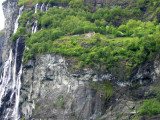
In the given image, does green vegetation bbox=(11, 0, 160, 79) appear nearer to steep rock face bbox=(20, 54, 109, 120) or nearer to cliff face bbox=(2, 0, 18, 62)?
steep rock face bbox=(20, 54, 109, 120)

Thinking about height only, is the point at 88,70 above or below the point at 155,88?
above

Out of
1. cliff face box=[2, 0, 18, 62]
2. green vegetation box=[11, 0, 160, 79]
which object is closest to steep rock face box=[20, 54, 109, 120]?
green vegetation box=[11, 0, 160, 79]

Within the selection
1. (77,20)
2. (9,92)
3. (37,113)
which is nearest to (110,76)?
(37,113)

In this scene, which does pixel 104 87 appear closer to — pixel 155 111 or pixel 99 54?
pixel 99 54

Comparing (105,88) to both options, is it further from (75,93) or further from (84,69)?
(75,93)

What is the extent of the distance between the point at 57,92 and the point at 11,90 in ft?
46.8

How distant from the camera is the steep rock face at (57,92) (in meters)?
36.9

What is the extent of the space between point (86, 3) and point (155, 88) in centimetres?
3478

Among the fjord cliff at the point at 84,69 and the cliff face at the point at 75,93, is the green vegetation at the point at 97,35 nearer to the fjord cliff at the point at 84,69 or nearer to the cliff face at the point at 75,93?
the fjord cliff at the point at 84,69

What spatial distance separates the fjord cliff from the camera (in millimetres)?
35438

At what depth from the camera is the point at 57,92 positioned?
132 feet

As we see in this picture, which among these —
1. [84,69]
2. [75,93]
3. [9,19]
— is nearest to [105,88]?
[84,69]

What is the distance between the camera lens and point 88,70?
126ft

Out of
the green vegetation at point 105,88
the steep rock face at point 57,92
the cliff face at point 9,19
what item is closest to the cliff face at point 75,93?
the steep rock face at point 57,92
